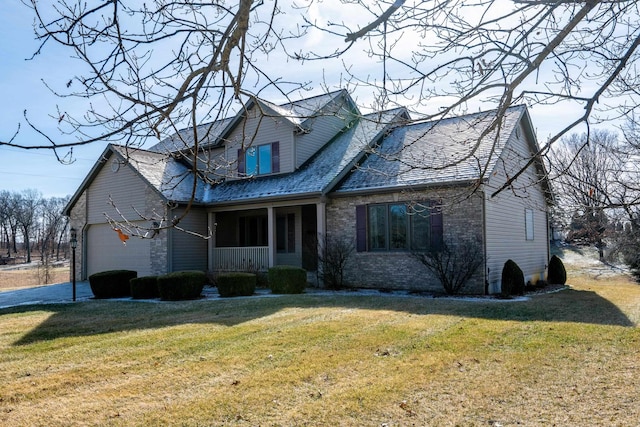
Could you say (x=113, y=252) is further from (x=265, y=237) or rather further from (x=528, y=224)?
(x=528, y=224)

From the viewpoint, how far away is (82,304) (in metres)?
12.9

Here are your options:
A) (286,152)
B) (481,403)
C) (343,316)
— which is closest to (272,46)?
(481,403)

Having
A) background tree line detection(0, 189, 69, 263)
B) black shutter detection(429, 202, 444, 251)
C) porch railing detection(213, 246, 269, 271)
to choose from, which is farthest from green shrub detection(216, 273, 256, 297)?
background tree line detection(0, 189, 69, 263)

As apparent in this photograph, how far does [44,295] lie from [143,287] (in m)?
4.40

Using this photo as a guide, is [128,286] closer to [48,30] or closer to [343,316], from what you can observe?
[343,316]

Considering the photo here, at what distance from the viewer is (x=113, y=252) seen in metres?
19.1

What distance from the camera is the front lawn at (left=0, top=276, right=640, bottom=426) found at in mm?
4590

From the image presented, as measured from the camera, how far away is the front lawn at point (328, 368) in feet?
15.1

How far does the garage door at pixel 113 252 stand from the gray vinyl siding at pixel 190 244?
3.35 ft

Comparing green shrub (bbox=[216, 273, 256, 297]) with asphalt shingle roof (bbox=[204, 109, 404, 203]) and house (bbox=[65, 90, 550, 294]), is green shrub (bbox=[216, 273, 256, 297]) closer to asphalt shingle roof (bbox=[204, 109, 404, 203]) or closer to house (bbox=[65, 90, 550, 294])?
house (bbox=[65, 90, 550, 294])

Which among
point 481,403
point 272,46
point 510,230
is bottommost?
point 481,403

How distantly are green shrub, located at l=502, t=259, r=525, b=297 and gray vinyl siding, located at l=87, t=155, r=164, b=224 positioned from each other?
11.1 meters

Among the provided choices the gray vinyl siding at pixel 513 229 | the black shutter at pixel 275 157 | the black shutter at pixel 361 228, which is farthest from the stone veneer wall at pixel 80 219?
the gray vinyl siding at pixel 513 229

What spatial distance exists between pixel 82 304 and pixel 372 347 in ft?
29.7
